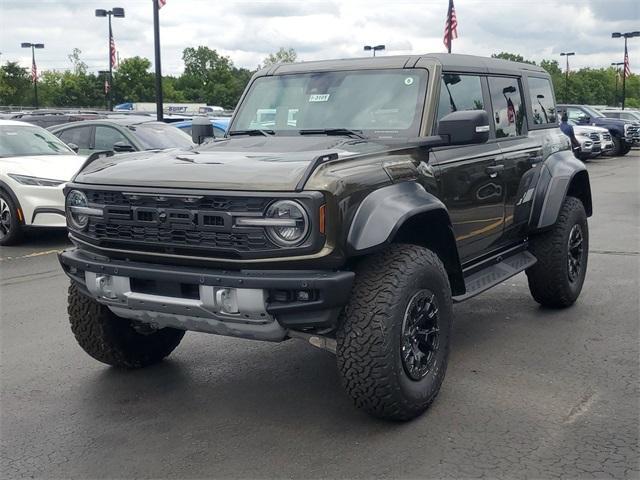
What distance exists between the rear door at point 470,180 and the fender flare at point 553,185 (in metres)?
0.53

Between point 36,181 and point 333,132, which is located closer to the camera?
point 333,132

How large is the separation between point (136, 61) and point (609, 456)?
78943mm

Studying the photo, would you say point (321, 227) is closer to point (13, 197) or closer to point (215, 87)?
point (13, 197)

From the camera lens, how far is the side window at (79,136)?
13.0 meters

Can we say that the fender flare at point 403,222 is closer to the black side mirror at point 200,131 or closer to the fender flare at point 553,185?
the fender flare at point 553,185

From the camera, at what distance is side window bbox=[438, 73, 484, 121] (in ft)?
16.7

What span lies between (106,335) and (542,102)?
408cm

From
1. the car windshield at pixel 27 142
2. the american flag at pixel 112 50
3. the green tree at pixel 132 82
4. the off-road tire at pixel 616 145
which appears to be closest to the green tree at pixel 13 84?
the green tree at pixel 132 82

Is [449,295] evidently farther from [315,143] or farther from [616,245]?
[616,245]

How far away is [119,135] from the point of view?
12508 mm

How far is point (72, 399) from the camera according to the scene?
4.60m

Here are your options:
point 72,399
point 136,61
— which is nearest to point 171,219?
point 72,399

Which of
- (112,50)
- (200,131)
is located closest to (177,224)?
(200,131)

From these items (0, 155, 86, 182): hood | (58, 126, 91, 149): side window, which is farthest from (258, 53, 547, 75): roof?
(58, 126, 91, 149): side window
